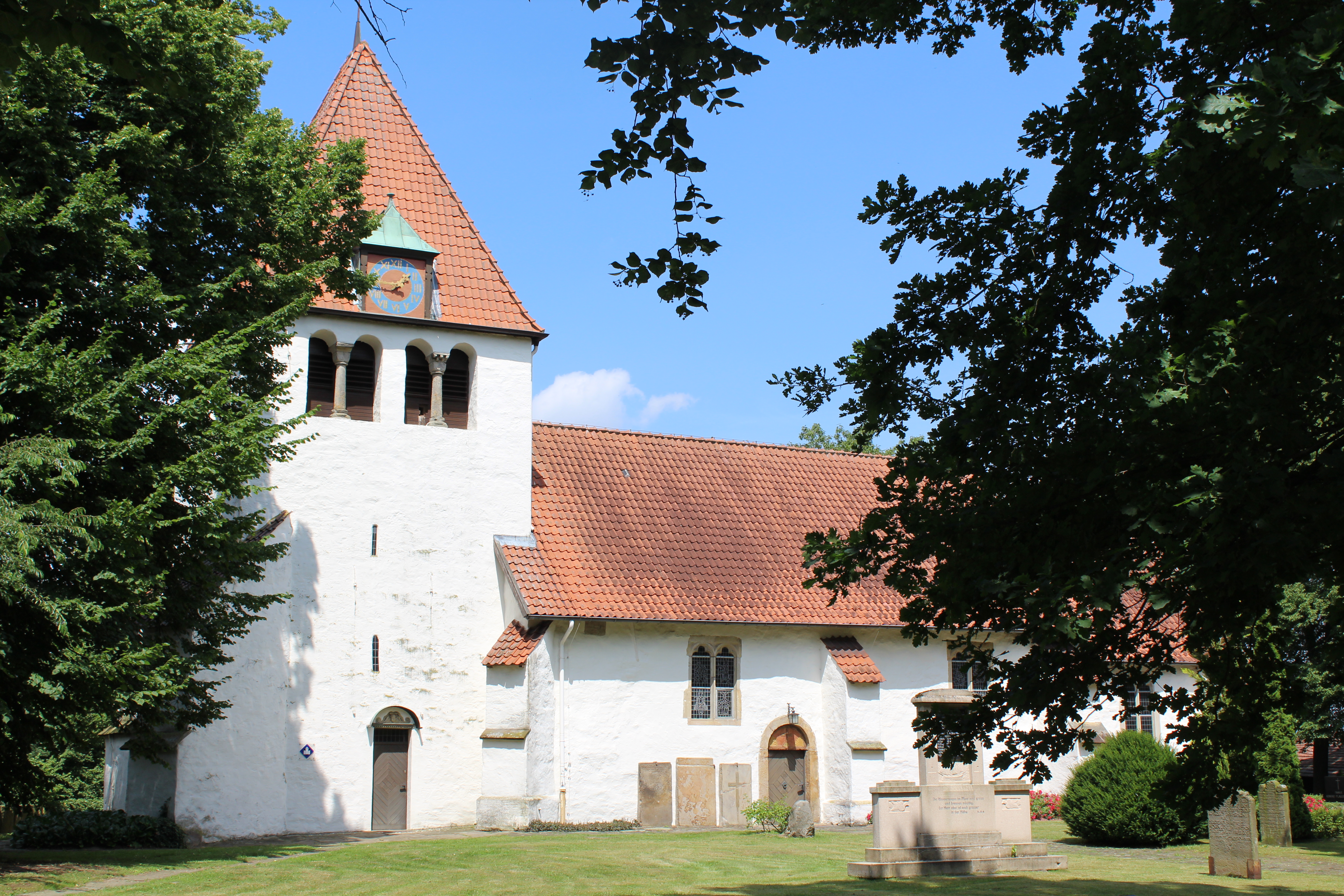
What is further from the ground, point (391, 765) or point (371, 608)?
point (371, 608)

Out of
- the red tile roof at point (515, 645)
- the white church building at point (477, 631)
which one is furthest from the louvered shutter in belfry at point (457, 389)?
the red tile roof at point (515, 645)

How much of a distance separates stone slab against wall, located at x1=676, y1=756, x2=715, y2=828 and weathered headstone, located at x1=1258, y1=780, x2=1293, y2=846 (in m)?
9.89

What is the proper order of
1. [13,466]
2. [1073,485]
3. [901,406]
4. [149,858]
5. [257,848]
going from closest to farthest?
[1073,485], [901,406], [13,466], [149,858], [257,848]

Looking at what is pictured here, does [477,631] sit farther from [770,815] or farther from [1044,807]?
[1044,807]

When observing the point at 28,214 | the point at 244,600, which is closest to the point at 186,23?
the point at 28,214

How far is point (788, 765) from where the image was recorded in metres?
24.6

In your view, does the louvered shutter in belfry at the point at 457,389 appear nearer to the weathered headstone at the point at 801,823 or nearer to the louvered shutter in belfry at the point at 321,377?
the louvered shutter in belfry at the point at 321,377

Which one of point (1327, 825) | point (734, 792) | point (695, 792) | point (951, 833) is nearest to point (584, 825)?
point (695, 792)

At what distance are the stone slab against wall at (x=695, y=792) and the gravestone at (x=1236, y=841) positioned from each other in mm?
10208

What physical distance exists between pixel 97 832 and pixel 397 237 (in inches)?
478

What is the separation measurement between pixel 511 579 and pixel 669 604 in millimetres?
3275

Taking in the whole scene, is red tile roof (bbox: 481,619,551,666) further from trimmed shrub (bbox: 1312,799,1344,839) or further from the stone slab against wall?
trimmed shrub (bbox: 1312,799,1344,839)

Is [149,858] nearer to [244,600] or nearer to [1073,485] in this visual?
[244,600]

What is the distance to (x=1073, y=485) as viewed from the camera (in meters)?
8.26
